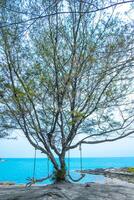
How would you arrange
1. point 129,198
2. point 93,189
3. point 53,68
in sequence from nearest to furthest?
1. point 129,198
2. point 93,189
3. point 53,68

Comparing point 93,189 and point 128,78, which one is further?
point 128,78

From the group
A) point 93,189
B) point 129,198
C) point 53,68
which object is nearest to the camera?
point 129,198

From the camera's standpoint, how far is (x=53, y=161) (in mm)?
9906

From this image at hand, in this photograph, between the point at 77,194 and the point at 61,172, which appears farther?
the point at 61,172

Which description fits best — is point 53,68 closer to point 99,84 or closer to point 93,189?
point 99,84

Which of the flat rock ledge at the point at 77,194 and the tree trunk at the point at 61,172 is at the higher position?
the tree trunk at the point at 61,172

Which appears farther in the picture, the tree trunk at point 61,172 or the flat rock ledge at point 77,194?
the tree trunk at point 61,172

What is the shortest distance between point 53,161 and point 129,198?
381 cm

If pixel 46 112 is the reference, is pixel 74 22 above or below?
above

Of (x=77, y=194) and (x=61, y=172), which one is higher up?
(x=61, y=172)

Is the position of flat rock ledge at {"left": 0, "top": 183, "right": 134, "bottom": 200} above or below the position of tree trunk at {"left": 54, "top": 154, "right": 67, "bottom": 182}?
below

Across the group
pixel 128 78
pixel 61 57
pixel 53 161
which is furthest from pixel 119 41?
pixel 53 161

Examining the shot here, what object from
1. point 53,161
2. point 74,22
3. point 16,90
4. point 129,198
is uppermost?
point 74,22

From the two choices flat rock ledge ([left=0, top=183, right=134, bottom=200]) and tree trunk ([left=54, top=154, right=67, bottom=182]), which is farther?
tree trunk ([left=54, top=154, right=67, bottom=182])
